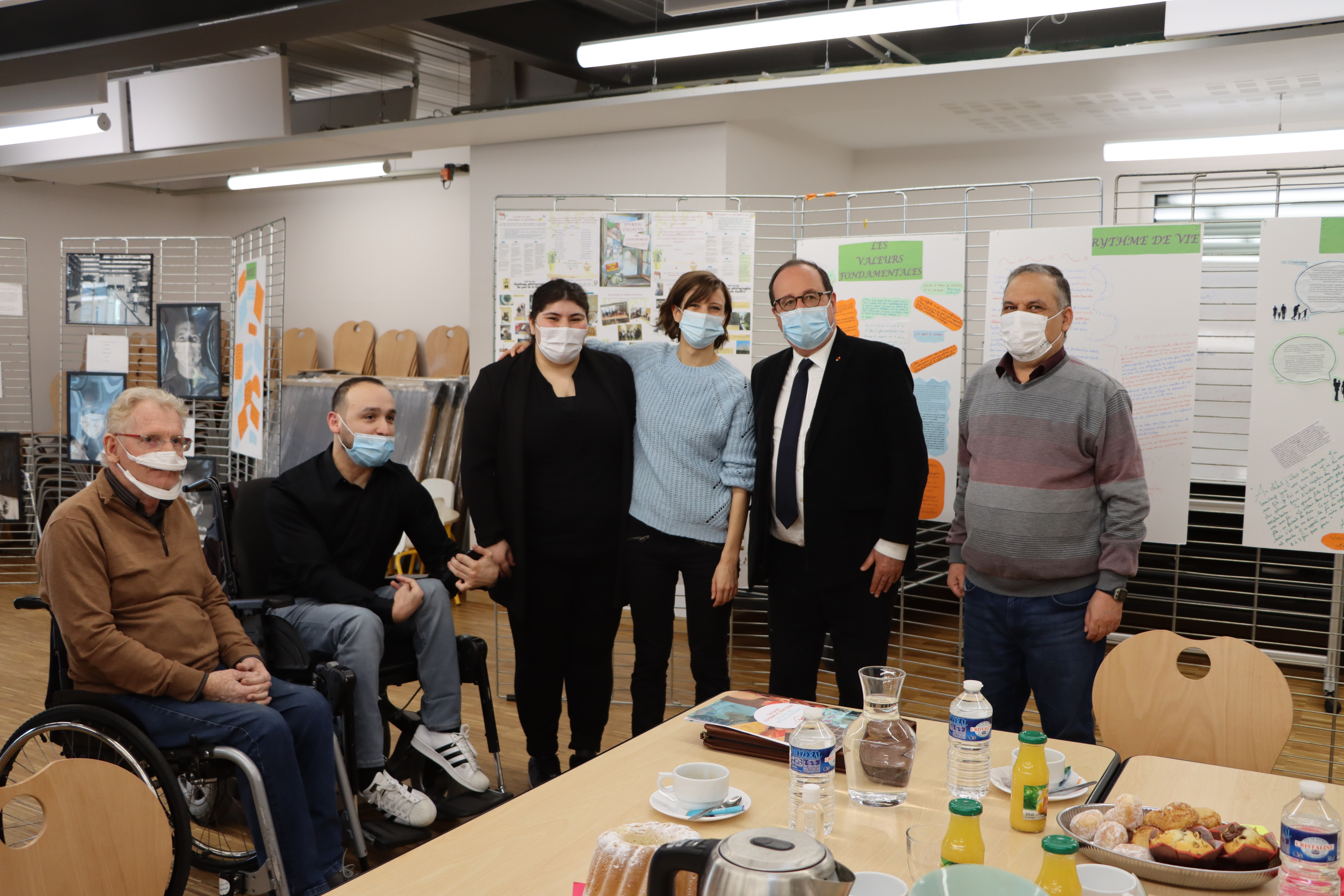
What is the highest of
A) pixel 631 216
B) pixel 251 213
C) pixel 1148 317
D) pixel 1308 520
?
pixel 251 213

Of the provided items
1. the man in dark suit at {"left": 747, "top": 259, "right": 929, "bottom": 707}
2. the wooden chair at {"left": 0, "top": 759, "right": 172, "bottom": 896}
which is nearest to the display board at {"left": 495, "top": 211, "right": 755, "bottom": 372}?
the man in dark suit at {"left": 747, "top": 259, "right": 929, "bottom": 707}

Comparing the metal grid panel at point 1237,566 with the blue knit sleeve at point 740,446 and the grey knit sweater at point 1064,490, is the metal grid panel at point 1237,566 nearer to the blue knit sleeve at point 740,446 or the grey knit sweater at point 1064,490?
the grey knit sweater at point 1064,490

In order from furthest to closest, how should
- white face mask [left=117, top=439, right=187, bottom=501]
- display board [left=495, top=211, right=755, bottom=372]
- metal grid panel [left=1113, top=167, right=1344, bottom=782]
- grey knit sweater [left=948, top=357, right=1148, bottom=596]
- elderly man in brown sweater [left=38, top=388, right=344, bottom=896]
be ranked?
display board [left=495, top=211, right=755, bottom=372] < metal grid panel [left=1113, top=167, right=1344, bottom=782] < grey knit sweater [left=948, top=357, right=1148, bottom=596] < white face mask [left=117, top=439, right=187, bottom=501] < elderly man in brown sweater [left=38, top=388, right=344, bottom=896]

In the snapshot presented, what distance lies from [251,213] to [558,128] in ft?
17.1

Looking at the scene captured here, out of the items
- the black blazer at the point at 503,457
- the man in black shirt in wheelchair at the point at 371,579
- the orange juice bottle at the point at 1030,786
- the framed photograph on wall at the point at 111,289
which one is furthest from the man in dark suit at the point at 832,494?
the framed photograph on wall at the point at 111,289

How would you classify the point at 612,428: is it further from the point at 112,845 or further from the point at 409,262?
the point at 409,262

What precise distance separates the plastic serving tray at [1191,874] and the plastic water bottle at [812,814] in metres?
0.34

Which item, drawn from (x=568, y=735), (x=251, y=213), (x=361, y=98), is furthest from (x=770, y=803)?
(x=251, y=213)

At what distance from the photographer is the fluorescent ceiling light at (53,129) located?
5.41 meters

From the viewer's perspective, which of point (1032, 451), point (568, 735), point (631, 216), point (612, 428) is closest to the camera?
point (1032, 451)

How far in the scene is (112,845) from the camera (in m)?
1.56

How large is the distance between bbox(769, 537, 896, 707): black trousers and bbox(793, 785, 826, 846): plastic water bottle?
1449 millimetres

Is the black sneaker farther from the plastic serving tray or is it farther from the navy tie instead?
the plastic serving tray

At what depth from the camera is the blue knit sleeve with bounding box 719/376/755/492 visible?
10.5 feet
